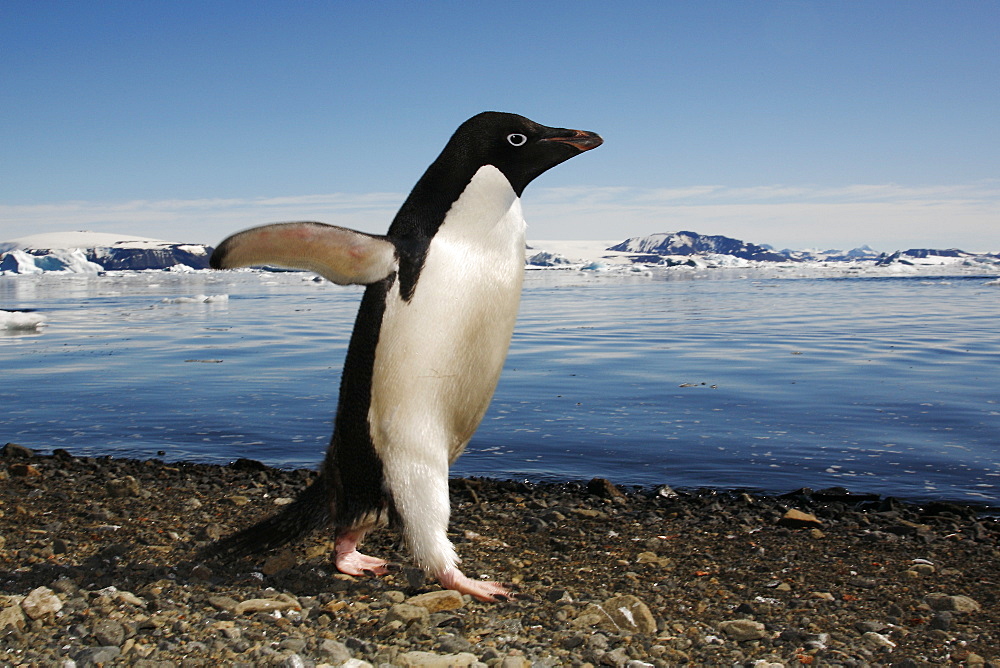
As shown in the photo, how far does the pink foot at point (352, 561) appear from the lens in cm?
290

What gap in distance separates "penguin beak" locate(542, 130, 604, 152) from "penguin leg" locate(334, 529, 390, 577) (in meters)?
1.57

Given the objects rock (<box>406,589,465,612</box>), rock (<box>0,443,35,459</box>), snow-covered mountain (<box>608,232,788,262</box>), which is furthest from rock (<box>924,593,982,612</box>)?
snow-covered mountain (<box>608,232,788,262</box>)

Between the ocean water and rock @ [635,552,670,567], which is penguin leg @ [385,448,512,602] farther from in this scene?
the ocean water

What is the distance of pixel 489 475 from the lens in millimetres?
4680

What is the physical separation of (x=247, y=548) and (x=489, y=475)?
1893 mm

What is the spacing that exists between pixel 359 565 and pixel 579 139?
1724mm

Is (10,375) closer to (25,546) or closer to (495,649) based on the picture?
(25,546)

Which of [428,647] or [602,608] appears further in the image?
[602,608]

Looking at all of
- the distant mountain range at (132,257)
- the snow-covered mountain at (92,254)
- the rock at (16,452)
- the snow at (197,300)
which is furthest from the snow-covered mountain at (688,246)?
the rock at (16,452)

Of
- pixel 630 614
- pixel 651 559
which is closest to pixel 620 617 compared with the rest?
pixel 630 614

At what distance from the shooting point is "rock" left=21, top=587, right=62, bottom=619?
2340 mm

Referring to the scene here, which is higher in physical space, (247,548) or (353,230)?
(353,230)

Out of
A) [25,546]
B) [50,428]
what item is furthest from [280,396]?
[25,546]

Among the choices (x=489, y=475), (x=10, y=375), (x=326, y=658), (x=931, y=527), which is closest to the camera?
(x=326, y=658)
